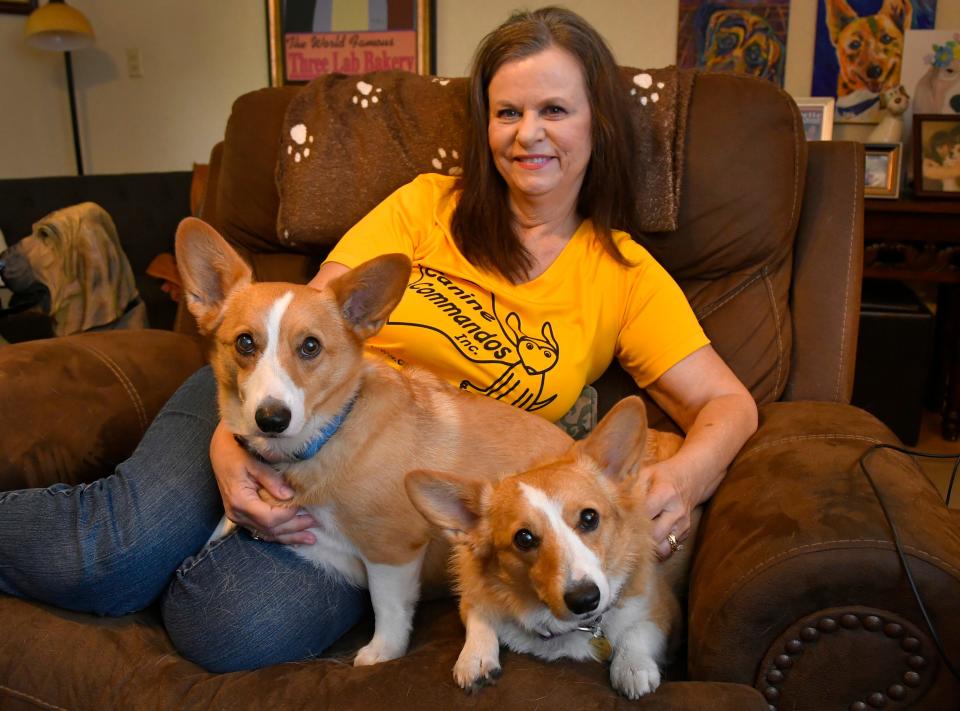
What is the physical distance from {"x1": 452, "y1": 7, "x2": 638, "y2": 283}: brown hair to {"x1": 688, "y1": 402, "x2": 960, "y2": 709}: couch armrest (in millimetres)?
726

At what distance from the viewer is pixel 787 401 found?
1816mm

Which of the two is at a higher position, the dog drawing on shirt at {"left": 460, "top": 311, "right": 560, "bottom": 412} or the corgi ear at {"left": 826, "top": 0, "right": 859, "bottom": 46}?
the corgi ear at {"left": 826, "top": 0, "right": 859, "bottom": 46}

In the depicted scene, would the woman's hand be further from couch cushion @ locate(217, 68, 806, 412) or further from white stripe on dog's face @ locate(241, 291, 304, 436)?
couch cushion @ locate(217, 68, 806, 412)

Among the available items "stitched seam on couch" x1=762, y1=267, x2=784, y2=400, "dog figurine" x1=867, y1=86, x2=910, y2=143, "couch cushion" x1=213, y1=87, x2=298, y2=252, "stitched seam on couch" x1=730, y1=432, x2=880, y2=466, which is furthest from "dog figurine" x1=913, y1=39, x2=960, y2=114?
"couch cushion" x1=213, y1=87, x2=298, y2=252

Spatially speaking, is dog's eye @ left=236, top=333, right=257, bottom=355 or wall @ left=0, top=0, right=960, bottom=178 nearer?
dog's eye @ left=236, top=333, right=257, bottom=355

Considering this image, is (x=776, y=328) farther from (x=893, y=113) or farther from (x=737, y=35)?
(x=737, y=35)

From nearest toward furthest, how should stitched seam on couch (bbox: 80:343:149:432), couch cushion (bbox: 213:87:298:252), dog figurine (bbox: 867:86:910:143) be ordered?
stitched seam on couch (bbox: 80:343:149:432) → couch cushion (bbox: 213:87:298:252) → dog figurine (bbox: 867:86:910:143)

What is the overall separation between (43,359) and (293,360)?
721 millimetres

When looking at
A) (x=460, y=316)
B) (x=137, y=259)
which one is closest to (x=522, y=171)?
(x=460, y=316)

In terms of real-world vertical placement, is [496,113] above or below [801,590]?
above

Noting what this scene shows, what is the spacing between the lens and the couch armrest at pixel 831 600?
1.09 metres

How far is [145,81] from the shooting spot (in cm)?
492

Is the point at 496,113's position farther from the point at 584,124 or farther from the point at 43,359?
the point at 43,359

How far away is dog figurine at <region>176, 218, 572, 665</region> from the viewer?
51.3 inches
